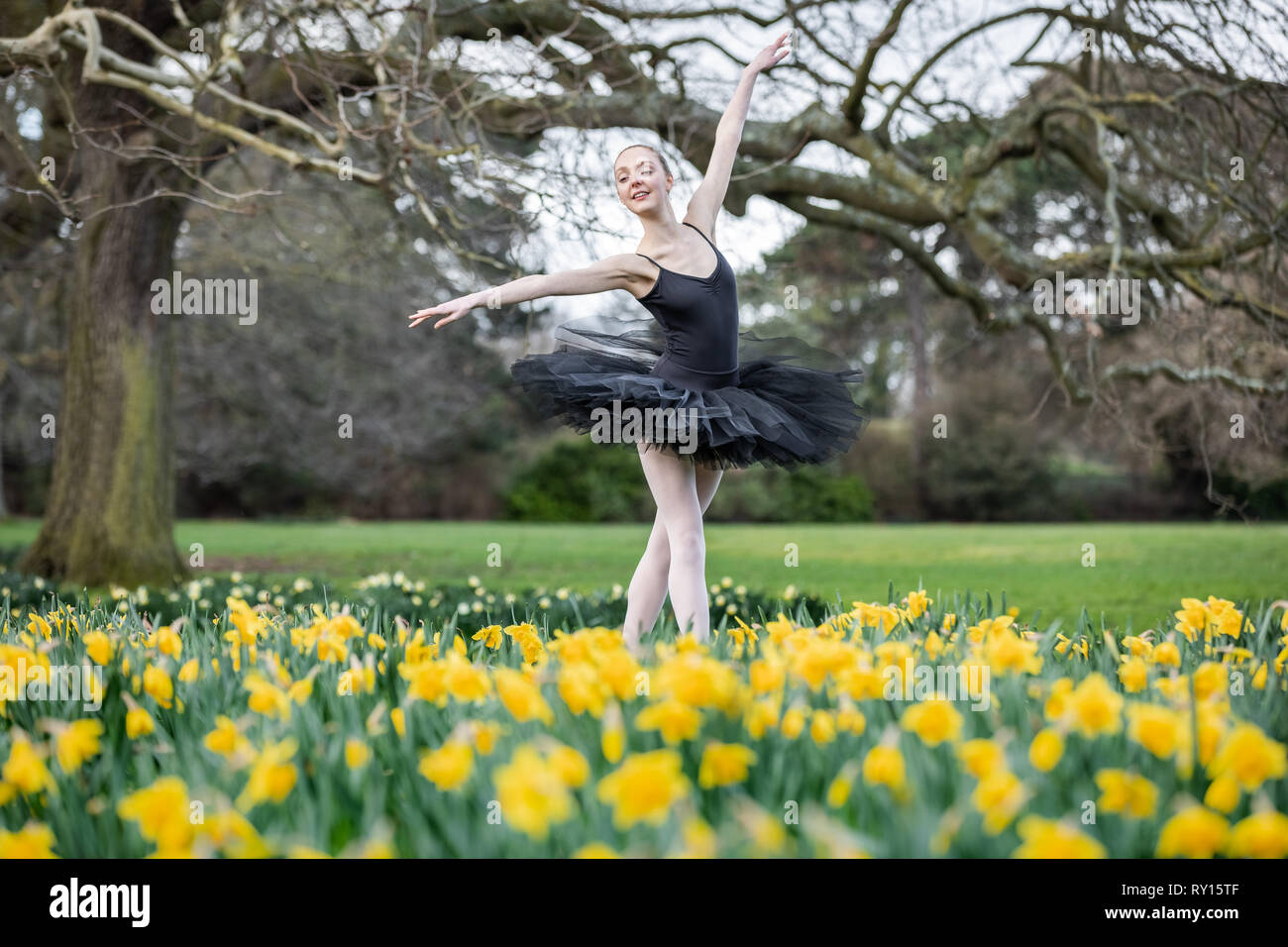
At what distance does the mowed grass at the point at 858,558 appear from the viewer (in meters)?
8.59

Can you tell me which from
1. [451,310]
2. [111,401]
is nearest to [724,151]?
[451,310]

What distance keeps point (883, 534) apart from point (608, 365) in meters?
13.6

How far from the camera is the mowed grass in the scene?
8.59m

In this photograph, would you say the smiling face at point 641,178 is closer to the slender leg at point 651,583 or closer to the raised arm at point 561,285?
the raised arm at point 561,285

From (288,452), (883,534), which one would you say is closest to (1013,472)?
(883,534)

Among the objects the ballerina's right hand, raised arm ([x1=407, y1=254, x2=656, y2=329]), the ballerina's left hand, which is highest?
the ballerina's left hand

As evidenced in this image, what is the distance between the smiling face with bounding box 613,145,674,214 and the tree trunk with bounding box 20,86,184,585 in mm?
5611

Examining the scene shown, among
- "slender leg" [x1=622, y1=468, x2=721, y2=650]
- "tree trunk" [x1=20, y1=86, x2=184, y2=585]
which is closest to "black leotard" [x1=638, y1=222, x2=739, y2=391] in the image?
"slender leg" [x1=622, y1=468, x2=721, y2=650]

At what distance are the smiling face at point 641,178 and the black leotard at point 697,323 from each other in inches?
6.7

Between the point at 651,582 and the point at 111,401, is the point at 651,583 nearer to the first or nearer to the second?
the point at 651,582

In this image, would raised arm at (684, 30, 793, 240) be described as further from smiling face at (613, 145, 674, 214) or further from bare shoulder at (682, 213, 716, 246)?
smiling face at (613, 145, 674, 214)

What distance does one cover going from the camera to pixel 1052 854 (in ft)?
4.41
